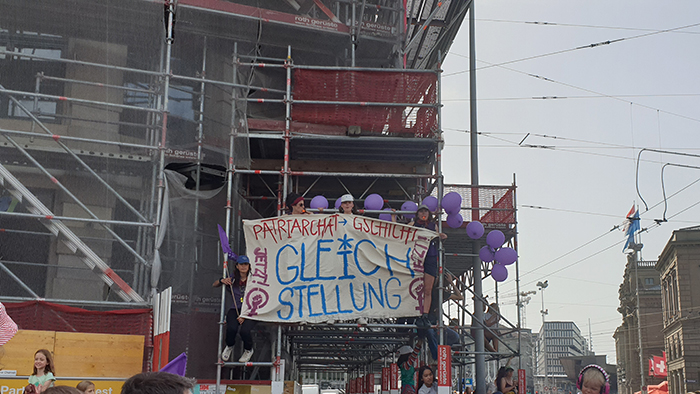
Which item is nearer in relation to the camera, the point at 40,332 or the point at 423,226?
the point at 40,332

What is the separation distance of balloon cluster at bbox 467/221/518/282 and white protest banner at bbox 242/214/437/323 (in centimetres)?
351

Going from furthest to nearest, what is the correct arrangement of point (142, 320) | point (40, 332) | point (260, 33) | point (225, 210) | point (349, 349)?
point (349, 349), point (260, 33), point (225, 210), point (142, 320), point (40, 332)

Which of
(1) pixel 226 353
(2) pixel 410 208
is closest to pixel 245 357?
(1) pixel 226 353

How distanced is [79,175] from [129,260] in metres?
1.61

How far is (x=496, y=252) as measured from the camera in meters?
15.9

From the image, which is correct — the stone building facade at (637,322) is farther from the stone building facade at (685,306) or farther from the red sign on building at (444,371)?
the red sign on building at (444,371)

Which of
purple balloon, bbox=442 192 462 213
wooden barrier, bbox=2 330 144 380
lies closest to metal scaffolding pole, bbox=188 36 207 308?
wooden barrier, bbox=2 330 144 380

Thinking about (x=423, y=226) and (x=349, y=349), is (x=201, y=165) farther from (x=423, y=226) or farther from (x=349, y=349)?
(x=349, y=349)

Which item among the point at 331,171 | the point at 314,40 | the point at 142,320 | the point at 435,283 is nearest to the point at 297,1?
the point at 314,40

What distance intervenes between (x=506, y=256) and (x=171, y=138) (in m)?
7.77

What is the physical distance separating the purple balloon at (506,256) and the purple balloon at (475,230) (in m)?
0.60

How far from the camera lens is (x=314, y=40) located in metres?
15.8

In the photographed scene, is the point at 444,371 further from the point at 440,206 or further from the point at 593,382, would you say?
the point at 593,382

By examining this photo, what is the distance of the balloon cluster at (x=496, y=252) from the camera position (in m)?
15.6
